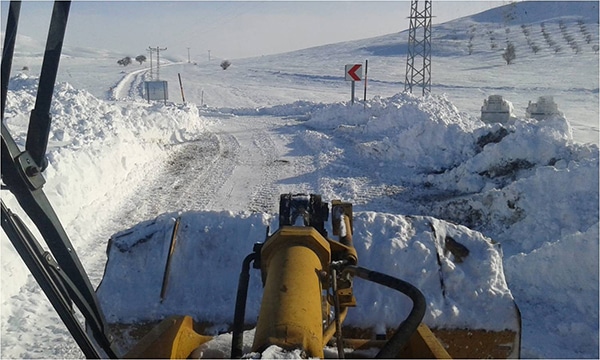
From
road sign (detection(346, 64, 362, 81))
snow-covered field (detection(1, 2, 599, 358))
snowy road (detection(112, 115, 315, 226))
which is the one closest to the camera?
snow-covered field (detection(1, 2, 599, 358))

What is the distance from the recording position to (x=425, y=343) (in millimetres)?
2660

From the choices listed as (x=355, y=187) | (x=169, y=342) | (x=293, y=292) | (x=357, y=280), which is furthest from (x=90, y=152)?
(x=293, y=292)

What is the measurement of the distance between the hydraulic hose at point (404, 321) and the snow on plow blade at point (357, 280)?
49.4 inches

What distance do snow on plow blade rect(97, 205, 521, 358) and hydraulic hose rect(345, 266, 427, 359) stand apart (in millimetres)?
1255

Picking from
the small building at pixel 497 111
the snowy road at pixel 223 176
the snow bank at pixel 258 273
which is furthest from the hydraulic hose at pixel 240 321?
the small building at pixel 497 111

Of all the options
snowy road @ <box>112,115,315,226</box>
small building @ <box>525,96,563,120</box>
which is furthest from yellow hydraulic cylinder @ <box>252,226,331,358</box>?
small building @ <box>525,96,563,120</box>

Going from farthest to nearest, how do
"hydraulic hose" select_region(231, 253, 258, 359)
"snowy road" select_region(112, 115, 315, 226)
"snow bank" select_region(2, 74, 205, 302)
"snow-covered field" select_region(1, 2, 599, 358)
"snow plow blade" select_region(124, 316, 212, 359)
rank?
"snowy road" select_region(112, 115, 315, 226) → "snow bank" select_region(2, 74, 205, 302) → "snow-covered field" select_region(1, 2, 599, 358) → "snow plow blade" select_region(124, 316, 212, 359) → "hydraulic hose" select_region(231, 253, 258, 359)

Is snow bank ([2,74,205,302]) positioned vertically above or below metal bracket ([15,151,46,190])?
below

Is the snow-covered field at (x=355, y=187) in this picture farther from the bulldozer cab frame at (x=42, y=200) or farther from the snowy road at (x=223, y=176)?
the bulldozer cab frame at (x=42, y=200)

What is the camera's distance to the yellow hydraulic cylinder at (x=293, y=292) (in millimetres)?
1688

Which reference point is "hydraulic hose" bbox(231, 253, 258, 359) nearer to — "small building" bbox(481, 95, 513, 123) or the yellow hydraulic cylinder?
the yellow hydraulic cylinder

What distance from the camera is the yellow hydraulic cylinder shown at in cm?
169

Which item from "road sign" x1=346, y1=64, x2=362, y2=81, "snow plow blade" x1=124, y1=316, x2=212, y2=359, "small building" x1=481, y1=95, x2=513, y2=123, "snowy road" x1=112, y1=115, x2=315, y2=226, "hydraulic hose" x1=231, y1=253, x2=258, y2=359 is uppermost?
"road sign" x1=346, y1=64, x2=362, y2=81

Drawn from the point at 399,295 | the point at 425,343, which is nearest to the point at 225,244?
the point at 399,295
